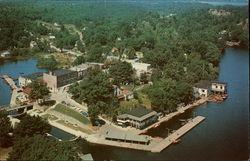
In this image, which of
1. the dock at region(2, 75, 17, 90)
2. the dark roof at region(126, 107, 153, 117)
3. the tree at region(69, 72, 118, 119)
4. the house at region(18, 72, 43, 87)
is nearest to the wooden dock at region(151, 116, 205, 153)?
the dark roof at region(126, 107, 153, 117)

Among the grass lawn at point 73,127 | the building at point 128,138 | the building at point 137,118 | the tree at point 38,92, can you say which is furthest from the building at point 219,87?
the tree at point 38,92

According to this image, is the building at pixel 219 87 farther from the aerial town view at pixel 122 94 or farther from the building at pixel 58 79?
the building at pixel 58 79

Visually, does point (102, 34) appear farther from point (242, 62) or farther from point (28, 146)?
point (28, 146)

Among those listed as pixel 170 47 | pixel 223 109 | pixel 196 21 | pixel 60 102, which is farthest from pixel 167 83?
pixel 196 21

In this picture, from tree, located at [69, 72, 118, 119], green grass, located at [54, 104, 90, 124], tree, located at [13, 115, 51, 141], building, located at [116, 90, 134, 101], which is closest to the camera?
tree, located at [13, 115, 51, 141]

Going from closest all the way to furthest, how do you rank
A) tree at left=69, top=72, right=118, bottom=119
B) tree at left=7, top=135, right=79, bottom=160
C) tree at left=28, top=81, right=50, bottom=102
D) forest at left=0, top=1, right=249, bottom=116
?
tree at left=7, top=135, right=79, bottom=160, tree at left=69, top=72, right=118, bottom=119, tree at left=28, top=81, right=50, bottom=102, forest at left=0, top=1, right=249, bottom=116

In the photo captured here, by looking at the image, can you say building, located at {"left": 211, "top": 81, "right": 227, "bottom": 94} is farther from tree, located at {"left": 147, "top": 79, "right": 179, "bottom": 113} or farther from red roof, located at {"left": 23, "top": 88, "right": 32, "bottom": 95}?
red roof, located at {"left": 23, "top": 88, "right": 32, "bottom": 95}

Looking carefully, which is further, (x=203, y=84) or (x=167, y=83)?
(x=203, y=84)
